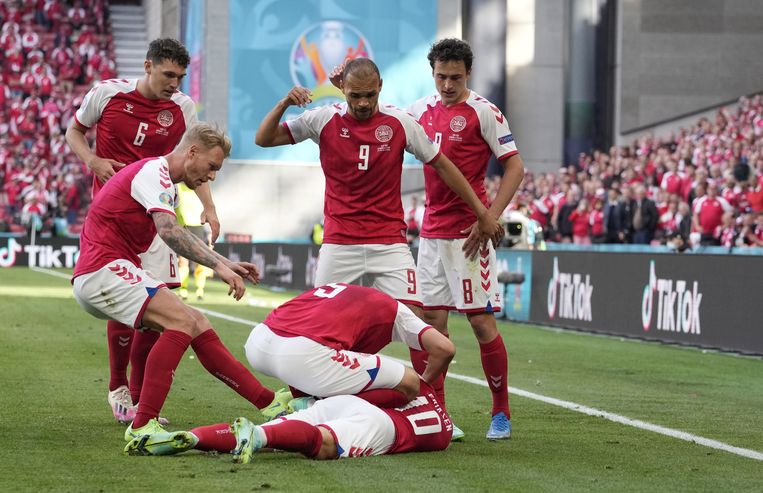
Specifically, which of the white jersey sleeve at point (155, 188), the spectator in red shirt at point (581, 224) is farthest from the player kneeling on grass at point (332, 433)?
the spectator in red shirt at point (581, 224)

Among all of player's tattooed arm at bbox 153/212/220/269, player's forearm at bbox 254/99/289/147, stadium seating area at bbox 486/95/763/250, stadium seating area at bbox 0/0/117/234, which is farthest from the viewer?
stadium seating area at bbox 0/0/117/234

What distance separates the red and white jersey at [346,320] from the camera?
22.8 ft

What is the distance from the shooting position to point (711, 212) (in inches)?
844

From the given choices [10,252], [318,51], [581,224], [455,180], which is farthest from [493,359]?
[318,51]

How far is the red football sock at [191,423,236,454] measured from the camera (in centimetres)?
656

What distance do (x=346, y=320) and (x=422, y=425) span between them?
691 millimetres

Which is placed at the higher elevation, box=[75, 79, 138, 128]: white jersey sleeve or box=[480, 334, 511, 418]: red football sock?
box=[75, 79, 138, 128]: white jersey sleeve

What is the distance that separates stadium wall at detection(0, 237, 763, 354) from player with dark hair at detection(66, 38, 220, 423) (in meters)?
8.17

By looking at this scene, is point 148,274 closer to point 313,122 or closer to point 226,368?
point 226,368

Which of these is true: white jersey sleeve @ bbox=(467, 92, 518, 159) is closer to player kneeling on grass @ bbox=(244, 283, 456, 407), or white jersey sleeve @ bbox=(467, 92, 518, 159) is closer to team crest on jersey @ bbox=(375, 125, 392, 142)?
team crest on jersey @ bbox=(375, 125, 392, 142)

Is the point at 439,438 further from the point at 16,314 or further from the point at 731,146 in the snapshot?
the point at 731,146

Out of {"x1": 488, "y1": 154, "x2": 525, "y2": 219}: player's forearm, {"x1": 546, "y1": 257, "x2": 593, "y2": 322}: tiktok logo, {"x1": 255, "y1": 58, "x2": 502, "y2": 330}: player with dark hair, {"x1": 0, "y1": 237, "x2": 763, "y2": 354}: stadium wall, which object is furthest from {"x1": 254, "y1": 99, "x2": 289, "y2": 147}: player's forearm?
{"x1": 546, "y1": 257, "x2": 593, "y2": 322}: tiktok logo

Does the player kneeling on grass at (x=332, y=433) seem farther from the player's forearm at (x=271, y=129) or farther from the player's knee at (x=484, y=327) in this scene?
the player's forearm at (x=271, y=129)

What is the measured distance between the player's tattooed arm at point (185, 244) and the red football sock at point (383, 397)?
103 centimetres
